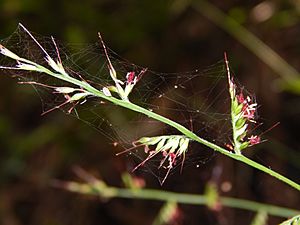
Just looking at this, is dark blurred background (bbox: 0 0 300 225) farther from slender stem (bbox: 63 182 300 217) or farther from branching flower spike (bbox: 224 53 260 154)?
branching flower spike (bbox: 224 53 260 154)

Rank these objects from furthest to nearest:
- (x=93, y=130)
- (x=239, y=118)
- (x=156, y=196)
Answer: (x=93, y=130) → (x=156, y=196) → (x=239, y=118)

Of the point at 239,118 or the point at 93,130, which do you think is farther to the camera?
the point at 93,130

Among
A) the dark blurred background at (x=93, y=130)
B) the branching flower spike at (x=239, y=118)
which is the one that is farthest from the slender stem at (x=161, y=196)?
the dark blurred background at (x=93, y=130)

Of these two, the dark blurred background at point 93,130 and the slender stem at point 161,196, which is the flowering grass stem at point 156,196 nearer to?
the slender stem at point 161,196

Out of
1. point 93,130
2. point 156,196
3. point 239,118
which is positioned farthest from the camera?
point 93,130

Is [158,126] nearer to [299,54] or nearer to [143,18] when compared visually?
[143,18]

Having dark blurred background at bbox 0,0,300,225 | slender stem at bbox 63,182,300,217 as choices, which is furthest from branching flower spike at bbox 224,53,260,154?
dark blurred background at bbox 0,0,300,225

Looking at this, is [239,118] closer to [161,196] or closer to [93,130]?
[161,196]

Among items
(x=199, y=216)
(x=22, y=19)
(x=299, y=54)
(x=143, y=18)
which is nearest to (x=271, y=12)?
(x=299, y=54)

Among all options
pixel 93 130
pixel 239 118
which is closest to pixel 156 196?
pixel 239 118
